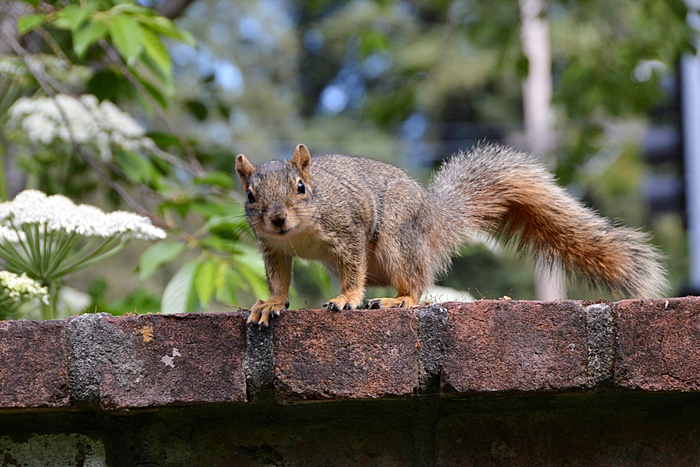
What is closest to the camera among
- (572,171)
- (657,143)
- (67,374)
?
(67,374)

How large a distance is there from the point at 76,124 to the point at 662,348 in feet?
7.31

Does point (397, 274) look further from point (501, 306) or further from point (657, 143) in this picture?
point (657, 143)

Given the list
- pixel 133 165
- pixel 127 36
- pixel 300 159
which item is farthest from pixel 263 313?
pixel 133 165

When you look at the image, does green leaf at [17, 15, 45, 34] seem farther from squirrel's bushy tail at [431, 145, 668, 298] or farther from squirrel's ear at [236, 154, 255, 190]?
squirrel's bushy tail at [431, 145, 668, 298]

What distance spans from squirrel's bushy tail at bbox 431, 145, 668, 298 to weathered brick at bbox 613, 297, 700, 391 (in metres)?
0.50

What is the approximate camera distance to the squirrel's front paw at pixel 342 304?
1573 mm

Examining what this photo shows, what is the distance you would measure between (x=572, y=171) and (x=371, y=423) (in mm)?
3777

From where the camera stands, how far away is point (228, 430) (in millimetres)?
1464

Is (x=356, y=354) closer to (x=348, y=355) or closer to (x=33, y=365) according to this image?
(x=348, y=355)

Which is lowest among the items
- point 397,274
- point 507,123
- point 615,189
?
point 397,274

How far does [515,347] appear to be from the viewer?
1.33 meters

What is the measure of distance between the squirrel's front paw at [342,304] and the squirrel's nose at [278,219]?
186 mm

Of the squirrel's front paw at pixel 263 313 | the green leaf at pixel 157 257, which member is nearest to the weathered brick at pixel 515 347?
the squirrel's front paw at pixel 263 313

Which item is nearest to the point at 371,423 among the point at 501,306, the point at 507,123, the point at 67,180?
the point at 501,306
